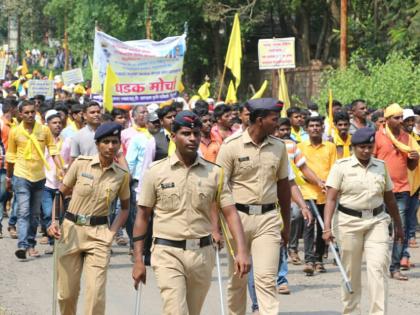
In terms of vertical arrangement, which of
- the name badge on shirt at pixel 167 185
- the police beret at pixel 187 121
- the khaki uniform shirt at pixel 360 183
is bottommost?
the khaki uniform shirt at pixel 360 183

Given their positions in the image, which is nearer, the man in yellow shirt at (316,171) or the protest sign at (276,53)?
→ the man in yellow shirt at (316,171)

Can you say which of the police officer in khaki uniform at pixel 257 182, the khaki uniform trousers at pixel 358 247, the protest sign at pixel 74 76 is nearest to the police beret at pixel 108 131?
the police officer in khaki uniform at pixel 257 182

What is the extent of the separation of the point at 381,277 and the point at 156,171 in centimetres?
271

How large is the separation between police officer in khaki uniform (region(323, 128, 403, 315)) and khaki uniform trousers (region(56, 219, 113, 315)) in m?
2.14

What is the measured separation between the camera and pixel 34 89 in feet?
84.6

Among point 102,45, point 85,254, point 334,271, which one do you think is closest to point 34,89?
point 102,45

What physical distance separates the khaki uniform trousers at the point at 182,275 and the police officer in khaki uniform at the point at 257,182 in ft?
4.53

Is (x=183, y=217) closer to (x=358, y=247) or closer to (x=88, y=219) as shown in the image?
(x=88, y=219)

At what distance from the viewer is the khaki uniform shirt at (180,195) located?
739 centimetres

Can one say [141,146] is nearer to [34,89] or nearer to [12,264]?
[12,264]

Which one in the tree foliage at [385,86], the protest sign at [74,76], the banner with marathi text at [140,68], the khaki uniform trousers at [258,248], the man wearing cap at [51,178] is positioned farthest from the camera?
the protest sign at [74,76]

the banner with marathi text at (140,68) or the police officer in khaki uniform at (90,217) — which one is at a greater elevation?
the banner with marathi text at (140,68)

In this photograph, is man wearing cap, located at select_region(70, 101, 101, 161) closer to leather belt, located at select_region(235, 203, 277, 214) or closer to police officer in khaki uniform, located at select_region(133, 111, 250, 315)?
leather belt, located at select_region(235, 203, 277, 214)

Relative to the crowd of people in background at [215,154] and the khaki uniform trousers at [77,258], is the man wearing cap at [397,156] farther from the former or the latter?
the khaki uniform trousers at [77,258]
